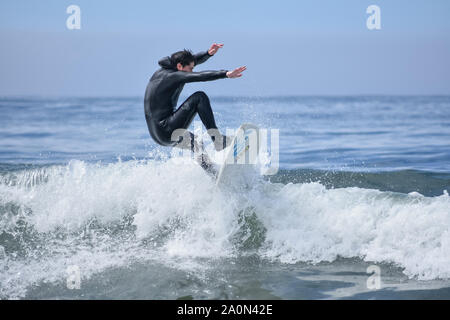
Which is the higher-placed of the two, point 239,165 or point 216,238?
point 239,165

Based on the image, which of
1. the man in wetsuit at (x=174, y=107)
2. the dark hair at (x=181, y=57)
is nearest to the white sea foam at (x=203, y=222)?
the man in wetsuit at (x=174, y=107)

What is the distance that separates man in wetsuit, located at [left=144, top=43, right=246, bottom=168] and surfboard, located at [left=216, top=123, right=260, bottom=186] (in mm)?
157

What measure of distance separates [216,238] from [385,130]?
1647 centimetres

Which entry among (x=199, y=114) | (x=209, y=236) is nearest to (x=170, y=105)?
(x=199, y=114)

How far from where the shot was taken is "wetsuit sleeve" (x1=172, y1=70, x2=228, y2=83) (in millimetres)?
→ 5527

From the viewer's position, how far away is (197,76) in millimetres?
5641

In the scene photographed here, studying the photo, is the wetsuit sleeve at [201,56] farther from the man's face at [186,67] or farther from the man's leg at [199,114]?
the man's leg at [199,114]

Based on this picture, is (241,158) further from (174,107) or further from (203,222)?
(174,107)

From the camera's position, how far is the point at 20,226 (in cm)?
721

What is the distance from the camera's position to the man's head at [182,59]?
602 centimetres

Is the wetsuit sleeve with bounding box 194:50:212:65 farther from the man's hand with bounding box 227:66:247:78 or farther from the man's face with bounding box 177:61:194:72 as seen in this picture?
the man's hand with bounding box 227:66:247:78

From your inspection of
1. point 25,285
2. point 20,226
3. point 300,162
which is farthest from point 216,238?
point 300,162

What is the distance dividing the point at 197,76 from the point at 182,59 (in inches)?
20.0
